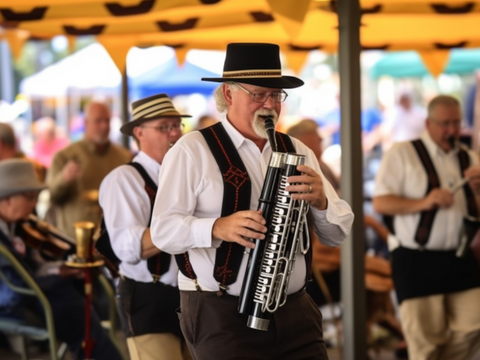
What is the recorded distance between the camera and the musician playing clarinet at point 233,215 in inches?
123

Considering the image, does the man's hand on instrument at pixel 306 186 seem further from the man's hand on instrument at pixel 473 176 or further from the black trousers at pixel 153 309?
the man's hand on instrument at pixel 473 176

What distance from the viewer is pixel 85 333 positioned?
5242mm

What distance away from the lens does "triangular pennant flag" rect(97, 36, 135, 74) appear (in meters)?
7.42

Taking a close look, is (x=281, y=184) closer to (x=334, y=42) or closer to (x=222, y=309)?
(x=222, y=309)

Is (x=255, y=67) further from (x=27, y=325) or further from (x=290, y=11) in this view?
(x=27, y=325)

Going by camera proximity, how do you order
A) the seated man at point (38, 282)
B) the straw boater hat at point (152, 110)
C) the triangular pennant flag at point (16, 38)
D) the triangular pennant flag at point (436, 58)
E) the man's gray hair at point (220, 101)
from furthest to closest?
the triangular pennant flag at point (436, 58), the triangular pennant flag at point (16, 38), the seated man at point (38, 282), the straw boater hat at point (152, 110), the man's gray hair at point (220, 101)

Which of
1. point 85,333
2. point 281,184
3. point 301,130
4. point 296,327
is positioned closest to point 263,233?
point 281,184

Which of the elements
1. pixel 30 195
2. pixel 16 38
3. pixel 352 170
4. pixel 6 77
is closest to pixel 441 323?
pixel 352 170

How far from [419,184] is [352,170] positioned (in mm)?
830

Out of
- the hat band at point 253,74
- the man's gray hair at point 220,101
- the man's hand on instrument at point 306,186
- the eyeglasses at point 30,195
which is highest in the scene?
the hat band at point 253,74

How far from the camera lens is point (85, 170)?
7.79 m

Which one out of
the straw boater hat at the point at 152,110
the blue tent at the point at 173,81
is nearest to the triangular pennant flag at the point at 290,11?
the straw boater hat at the point at 152,110

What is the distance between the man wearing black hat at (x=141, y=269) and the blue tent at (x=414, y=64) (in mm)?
10450

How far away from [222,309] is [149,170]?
1307 mm
